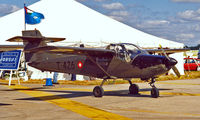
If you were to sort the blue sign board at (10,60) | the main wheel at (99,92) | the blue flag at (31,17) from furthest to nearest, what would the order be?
the blue flag at (31,17) < the blue sign board at (10,60) < the main wheel at (99,92)

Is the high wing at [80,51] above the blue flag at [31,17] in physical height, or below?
below

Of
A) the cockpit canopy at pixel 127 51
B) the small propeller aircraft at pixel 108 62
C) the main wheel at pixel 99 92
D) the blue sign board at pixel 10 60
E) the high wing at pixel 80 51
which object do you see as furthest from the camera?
the blue sign board at pixel 10 60

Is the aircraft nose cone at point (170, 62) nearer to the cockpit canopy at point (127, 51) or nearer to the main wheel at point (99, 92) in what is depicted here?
the cockpit canopy at point (127, 51)

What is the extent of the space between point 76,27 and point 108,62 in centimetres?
1385

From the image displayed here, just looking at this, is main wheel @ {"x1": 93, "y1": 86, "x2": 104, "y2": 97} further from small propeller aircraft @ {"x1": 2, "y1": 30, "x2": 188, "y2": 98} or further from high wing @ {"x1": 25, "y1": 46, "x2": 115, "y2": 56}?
high wing @ {"x1": 25, "y1": 46, "x2": 115, "y2": 56}

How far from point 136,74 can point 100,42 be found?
12895 millimetres

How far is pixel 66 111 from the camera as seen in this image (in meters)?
9.86

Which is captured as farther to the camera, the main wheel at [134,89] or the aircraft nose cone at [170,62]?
the main wheel at [134,89]

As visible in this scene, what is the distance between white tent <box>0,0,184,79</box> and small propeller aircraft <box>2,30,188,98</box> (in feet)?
32.8

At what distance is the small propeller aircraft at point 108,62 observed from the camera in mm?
13008

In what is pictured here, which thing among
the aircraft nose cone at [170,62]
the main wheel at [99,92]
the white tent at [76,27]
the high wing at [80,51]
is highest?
the white tent at [76,27]

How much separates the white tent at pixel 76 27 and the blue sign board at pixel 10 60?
3807 mm

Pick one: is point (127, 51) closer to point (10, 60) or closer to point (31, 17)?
point (10, 60)

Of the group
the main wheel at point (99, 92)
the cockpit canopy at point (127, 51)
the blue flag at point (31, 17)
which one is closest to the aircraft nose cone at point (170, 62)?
the cockpit canopy at point (127, 51)
